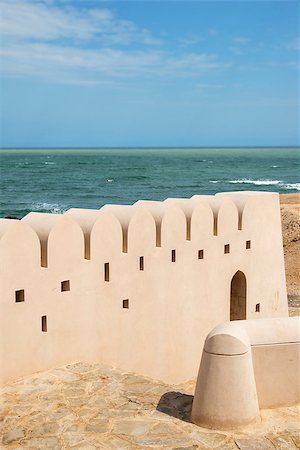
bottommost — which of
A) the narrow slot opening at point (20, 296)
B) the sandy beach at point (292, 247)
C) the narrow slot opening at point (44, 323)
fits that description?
the sandy beach at point (292, 247)

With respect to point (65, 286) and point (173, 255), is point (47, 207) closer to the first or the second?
point (173, 255)

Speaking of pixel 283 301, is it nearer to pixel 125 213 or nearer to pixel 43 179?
pixel 125 213

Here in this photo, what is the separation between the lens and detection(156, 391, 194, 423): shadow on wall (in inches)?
266

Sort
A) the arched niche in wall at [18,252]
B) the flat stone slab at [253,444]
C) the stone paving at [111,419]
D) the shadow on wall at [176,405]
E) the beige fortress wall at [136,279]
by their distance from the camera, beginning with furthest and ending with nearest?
the beige fortress wall at [136,279], the arched niche in wall at [18,252], the shadow on wall at [176,405], the stone paving at [111,419], the flat stone slab at [253,444]

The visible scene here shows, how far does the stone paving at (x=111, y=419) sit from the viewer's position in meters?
6.07

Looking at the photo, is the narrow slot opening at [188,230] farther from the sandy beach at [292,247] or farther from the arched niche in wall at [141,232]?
the sandy beach at [292,247]

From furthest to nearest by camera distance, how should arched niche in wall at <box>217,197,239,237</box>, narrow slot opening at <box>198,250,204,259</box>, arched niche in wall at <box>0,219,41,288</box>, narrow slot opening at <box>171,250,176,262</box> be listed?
arched niche in wall at <box>217,197,239,237</box>, narrow slot opening at <box>198,250,204,259</box>, narrow slot opening at <box>171,250,176,262</box>, arched niche in wall at <box>0,219,41,288</box>

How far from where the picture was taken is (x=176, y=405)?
6992 millimetres

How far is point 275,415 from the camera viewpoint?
266 inches

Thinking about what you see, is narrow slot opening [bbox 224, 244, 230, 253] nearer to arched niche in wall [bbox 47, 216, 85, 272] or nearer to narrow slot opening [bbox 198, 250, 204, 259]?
narrow slot opening [bbox 198, 250, 204, 259]

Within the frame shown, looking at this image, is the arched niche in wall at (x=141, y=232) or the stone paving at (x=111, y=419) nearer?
the stone paving at (x=111, y=419)

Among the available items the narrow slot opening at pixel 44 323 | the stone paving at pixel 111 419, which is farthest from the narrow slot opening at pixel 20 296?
the stone paving at pixel 111 419

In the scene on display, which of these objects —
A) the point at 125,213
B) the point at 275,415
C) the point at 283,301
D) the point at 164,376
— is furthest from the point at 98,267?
the point at 283,301

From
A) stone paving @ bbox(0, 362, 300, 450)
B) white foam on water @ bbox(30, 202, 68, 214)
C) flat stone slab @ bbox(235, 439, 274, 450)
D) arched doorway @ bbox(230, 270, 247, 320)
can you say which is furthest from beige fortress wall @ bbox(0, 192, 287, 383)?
white foam on water @ bbox(30, 202, 68, 214)
